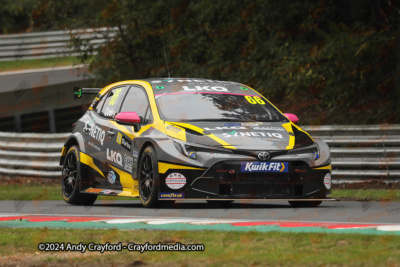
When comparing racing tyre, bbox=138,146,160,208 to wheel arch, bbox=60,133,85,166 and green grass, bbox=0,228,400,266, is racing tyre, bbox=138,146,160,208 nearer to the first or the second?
wheel arch, bbox=60,133,85,166

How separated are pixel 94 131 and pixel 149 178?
2060 millimetres

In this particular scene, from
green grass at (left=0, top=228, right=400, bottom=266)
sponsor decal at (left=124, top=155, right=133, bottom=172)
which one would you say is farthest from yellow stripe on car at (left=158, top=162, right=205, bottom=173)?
green grass at (left=0, top=228, right=400, bottom=266)

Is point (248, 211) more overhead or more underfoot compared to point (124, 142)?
more underfoot

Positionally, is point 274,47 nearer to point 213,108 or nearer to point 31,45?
point 213,108

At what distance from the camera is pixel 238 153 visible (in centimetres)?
1024

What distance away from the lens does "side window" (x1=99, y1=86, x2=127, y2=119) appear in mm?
12242

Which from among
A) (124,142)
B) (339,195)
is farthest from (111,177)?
(339,195)

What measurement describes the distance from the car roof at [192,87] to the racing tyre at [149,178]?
3.92 feet

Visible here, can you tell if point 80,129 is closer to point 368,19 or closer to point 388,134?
point 388,134

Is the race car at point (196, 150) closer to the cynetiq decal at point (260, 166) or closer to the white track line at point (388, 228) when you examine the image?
the cynetiq decal at point (260, 166)

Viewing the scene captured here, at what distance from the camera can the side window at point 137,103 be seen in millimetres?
11383

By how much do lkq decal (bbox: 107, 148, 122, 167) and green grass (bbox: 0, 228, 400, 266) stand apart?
3696mm

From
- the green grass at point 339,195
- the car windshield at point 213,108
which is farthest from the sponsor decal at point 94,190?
the green grass at point 339,195

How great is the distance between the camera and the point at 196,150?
33.7 feet
